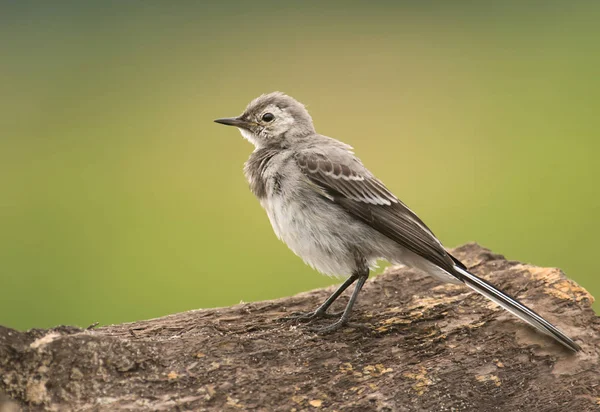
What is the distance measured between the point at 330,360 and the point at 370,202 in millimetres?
1506

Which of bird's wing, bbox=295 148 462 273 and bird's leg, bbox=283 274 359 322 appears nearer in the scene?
bird's wing, bbox=295 148 462 273

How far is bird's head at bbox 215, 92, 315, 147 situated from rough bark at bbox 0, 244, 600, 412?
5.61 feet

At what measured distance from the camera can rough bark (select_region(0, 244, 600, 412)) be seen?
512 centimetres

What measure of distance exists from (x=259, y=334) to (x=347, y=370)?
89 cm

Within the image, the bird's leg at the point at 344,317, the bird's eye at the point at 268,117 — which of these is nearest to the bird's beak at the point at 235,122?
the bird's eye at the point at 268,117

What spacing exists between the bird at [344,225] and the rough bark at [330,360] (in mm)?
346

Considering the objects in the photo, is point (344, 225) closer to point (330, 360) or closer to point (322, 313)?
point (322, 313)

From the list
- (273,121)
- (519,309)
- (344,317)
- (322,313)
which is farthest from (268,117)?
(519,309)

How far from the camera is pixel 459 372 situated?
5895mm

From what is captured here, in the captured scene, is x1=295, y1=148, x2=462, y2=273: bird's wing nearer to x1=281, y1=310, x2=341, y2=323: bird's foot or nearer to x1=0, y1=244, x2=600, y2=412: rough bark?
x1=0, y1=244, x2=600, y2=412: rough bark

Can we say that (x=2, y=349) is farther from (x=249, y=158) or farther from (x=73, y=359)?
(x=249, y=158)

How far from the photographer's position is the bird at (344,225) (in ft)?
20.8

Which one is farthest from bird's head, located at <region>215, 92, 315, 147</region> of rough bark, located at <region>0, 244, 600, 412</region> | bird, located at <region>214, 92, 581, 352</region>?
rough bark, located at <region>0, 244, 600, 412</region>

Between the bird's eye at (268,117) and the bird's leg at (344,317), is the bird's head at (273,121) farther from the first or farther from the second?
the bird's leg at (344,317)
